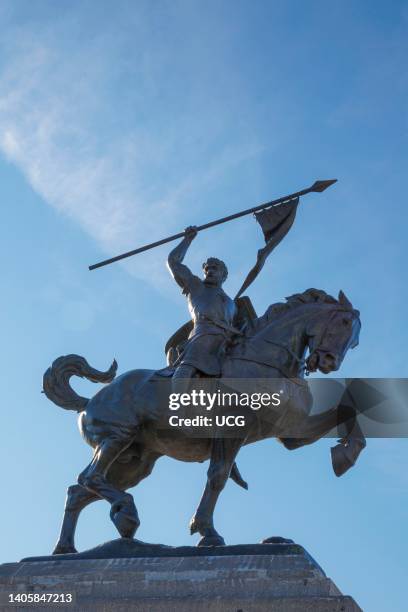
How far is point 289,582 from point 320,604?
41cm

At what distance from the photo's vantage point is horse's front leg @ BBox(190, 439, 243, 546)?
449 inches

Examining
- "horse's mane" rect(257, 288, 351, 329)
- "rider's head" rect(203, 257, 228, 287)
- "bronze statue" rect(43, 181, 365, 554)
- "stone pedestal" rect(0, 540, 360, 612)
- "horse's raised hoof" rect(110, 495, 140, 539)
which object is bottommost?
"stone pedestal" rect(0, 540, 360, 612)

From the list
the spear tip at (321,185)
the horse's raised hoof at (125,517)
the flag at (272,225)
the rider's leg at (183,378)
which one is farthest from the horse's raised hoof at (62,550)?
the spear tip at (321,185)

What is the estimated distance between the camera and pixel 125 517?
1169 cm

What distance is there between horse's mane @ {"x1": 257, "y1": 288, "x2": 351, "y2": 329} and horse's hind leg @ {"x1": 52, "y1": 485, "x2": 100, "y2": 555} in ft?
8.47

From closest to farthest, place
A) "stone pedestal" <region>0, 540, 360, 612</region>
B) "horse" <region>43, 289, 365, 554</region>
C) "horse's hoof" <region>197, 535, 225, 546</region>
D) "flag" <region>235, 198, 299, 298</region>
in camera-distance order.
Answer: "stone pedestal" <region>0, 540, 360, 612</region>, "horse's hoof" <region>197, 535, 225, 546</region>, "horse" <region>43, 289, 365, 554</region>, "flag" <region>235, 198, 299, 298</region>

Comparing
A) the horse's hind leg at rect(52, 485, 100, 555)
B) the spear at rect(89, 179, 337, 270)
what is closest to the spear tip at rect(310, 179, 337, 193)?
the spear at rect(89, 179, 337, 270)

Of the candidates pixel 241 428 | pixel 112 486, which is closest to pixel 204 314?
pixel 241 428

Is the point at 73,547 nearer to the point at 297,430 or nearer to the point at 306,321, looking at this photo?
the point at 297,430

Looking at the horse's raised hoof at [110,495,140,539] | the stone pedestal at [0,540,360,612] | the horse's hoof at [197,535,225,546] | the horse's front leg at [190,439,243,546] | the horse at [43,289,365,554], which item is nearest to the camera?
the stone pedestal at [0,540,360,612]

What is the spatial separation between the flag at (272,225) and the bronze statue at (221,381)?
2.26ft

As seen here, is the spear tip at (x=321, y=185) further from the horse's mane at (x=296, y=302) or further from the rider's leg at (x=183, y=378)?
the rider's leg at (x=183, y=378)

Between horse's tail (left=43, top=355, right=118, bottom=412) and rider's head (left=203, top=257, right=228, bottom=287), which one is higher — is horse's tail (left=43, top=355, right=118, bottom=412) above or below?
below

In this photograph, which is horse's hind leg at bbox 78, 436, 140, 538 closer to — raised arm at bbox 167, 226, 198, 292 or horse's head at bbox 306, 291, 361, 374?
raised arm at bbox 167, 226, 198, 292
